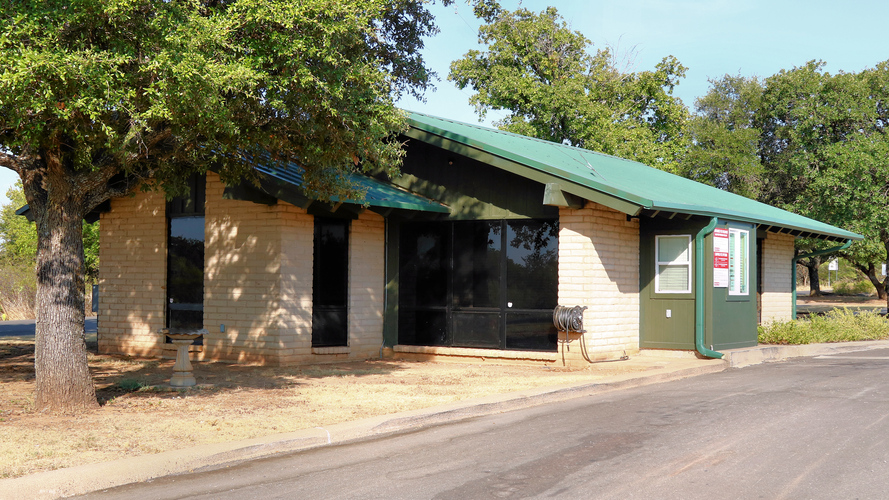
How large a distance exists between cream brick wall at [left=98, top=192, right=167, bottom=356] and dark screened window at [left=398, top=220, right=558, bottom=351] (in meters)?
4.93

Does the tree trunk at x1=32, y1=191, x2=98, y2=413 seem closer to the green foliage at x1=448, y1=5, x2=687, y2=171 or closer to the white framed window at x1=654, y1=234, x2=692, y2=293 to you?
the white framed window at x1=654, y1=234, x2=692, y2=293

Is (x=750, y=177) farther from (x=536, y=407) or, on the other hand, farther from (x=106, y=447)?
(x=106, y=447)

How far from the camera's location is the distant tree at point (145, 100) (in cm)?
784

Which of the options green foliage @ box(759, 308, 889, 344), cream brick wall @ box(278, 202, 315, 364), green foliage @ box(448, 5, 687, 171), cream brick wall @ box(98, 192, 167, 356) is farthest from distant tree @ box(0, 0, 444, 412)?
green foliage @ box(448, 5, 687, 171)

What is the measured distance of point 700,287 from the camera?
14516mm

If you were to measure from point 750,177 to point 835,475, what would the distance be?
109ft

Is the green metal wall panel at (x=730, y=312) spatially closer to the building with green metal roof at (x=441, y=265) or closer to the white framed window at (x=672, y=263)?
the building with green metal roof at (x=441, y=265)

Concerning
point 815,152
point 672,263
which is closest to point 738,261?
point 672,263

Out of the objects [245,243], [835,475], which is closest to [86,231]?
[245,243]

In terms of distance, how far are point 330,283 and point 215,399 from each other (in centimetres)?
507

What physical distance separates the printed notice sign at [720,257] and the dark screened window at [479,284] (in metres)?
3.15

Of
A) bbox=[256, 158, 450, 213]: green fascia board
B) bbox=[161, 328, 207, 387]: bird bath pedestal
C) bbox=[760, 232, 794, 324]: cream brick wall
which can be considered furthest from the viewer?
bbox=[760, 232, 794, 324]: cream brick wall

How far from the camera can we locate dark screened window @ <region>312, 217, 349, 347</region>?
578 inches

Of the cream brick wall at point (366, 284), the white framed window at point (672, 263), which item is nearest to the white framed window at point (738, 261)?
the white framed window at point (672, 263)
